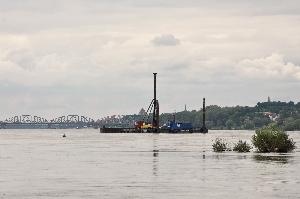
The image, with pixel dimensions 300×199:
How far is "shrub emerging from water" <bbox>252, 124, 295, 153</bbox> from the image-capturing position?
284 feet

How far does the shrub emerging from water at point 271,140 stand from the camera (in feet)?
284

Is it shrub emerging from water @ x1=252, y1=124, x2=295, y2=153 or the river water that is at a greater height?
shrub emerging from water @ x1=252, y1=124, x2=295, y2=153

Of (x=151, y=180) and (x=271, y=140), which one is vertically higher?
(x=271, y=140)

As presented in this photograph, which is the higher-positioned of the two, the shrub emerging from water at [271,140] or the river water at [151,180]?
the shrub emerging from water at [271,140]

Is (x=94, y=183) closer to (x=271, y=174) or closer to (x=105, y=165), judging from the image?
(x=271, y=174)

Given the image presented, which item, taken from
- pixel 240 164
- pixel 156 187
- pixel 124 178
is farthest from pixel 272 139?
pixel 156 187

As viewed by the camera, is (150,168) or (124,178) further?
(150,168)

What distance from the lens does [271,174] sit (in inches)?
2061

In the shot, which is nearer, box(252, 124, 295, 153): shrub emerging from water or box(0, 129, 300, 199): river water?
box(0, 129, 300, 199): river water

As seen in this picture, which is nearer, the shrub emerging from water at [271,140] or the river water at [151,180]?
the river water at [151,180]

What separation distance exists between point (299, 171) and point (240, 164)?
382 inches

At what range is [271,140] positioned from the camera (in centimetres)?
8856

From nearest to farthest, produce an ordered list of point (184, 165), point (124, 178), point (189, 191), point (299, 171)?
point (189, 191) < point (124, 178) < point (299, 171) < point (184, 165)

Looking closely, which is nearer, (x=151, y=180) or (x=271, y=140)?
(x=151, y=180)
